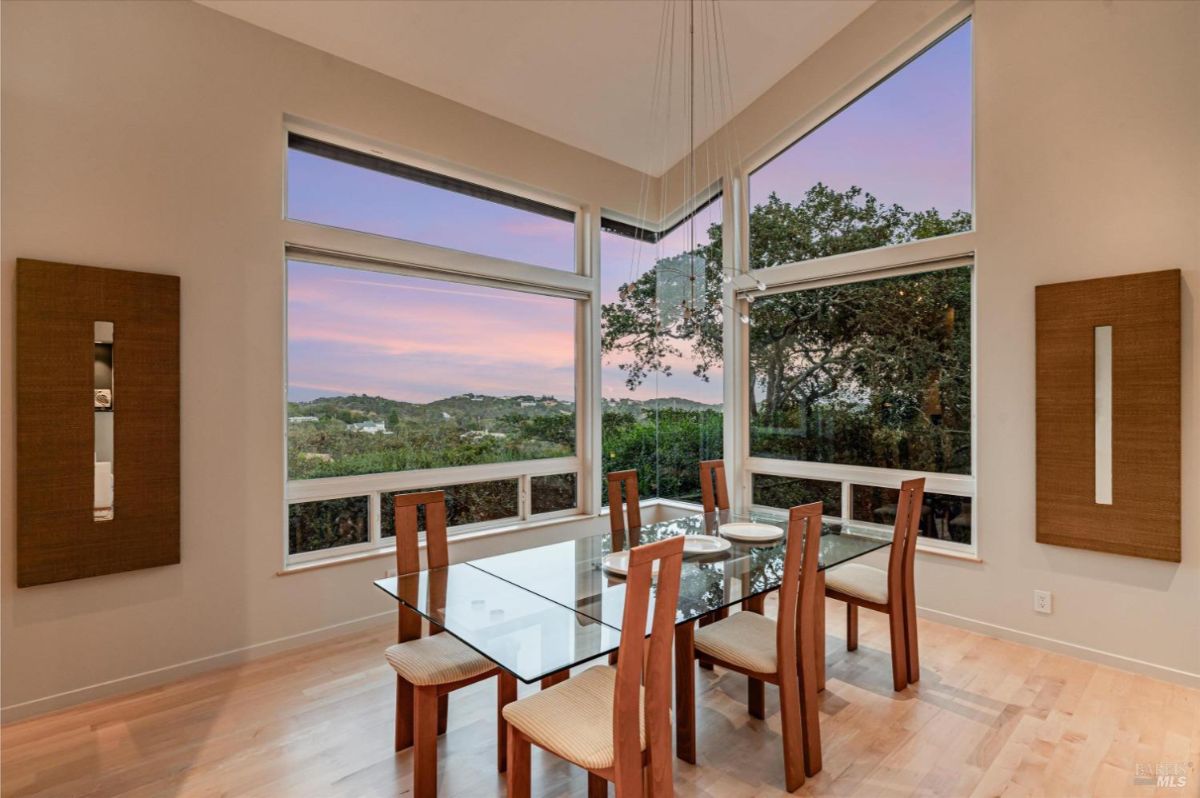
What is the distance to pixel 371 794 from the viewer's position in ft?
6.73

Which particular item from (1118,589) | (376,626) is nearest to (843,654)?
(1118,589)

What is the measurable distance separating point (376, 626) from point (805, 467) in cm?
325

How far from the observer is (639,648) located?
5.04 ft

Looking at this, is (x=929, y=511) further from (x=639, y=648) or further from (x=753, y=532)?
(x=639, y=648)

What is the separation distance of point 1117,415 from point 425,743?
365 centimetres

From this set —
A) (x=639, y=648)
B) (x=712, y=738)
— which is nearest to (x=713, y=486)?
(x=712, y=738)

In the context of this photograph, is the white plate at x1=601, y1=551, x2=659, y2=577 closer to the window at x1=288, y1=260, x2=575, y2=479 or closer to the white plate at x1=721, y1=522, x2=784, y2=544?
the white plate at x1=721, y1=522, x2=784, y2=544

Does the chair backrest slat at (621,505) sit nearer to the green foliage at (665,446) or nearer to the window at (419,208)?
the green foliage at (665,446)

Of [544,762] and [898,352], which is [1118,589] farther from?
[544,762]

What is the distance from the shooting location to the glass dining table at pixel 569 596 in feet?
5.63

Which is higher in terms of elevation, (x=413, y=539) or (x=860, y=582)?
(x=413, y=539)

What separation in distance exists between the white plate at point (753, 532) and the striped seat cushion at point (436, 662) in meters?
1.38

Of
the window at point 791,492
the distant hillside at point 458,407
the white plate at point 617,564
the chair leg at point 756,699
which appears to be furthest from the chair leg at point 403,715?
the window at point 791,492

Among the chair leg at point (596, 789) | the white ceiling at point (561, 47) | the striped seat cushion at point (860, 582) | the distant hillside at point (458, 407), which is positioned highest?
the white ceiling at point (561, 47)
